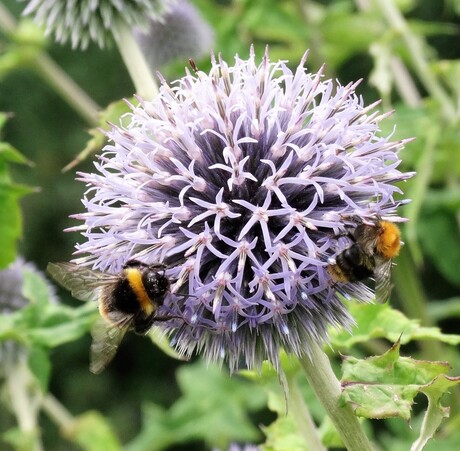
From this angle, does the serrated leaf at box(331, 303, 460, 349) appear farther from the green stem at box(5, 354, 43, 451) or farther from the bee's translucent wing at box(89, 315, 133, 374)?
the green stem at box(5, 354, 43, 451)

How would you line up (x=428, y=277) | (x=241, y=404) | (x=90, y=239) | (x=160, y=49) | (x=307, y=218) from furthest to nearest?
1. (x=428, y=277)
2. (x=241, y=404)
3. (x=160, y=49)
4. (x=90, y=239)
5. (x=307, y=218)

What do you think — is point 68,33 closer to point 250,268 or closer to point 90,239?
point 90,239

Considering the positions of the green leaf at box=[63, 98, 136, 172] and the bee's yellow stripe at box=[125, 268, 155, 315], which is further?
the green leaf at box=[63, 98, 136, 172]

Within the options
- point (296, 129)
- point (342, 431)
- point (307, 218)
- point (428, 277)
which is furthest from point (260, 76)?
point (428, 277)

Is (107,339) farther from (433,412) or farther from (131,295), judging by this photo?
(433,412)

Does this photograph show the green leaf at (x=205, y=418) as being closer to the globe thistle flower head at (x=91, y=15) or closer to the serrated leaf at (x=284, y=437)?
the serrated leaf at (x=284, y=437)

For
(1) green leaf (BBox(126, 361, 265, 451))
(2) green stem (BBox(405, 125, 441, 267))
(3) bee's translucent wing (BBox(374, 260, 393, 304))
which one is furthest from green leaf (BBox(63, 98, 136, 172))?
(1) green leaf (BBox(126, 361, 265, 451))

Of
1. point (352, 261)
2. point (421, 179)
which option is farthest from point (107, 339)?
point (421, 179)
